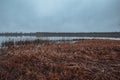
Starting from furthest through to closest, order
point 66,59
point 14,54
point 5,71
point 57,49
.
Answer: point 57,49, point 14,54, point 66,59, point 5,71

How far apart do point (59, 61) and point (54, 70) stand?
1.01 m

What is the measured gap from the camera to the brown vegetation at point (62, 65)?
1036 centimetres

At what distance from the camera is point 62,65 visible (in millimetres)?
11102

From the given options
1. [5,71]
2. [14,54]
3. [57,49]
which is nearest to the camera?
[5,71]

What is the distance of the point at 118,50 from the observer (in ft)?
45.1

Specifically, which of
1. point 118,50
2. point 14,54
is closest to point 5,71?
point 14,54

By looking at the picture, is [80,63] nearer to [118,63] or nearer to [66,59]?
[66,59]

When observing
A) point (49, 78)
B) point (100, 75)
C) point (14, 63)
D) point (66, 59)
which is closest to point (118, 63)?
point (100, 75)

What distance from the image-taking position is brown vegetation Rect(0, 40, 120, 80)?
10.4 m

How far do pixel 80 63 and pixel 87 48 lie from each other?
2.77 metres

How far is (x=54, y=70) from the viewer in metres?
10.9

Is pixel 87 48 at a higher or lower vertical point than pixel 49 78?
higher

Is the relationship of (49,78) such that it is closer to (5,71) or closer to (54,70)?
(54,70)

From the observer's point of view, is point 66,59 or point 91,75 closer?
point 91,75
